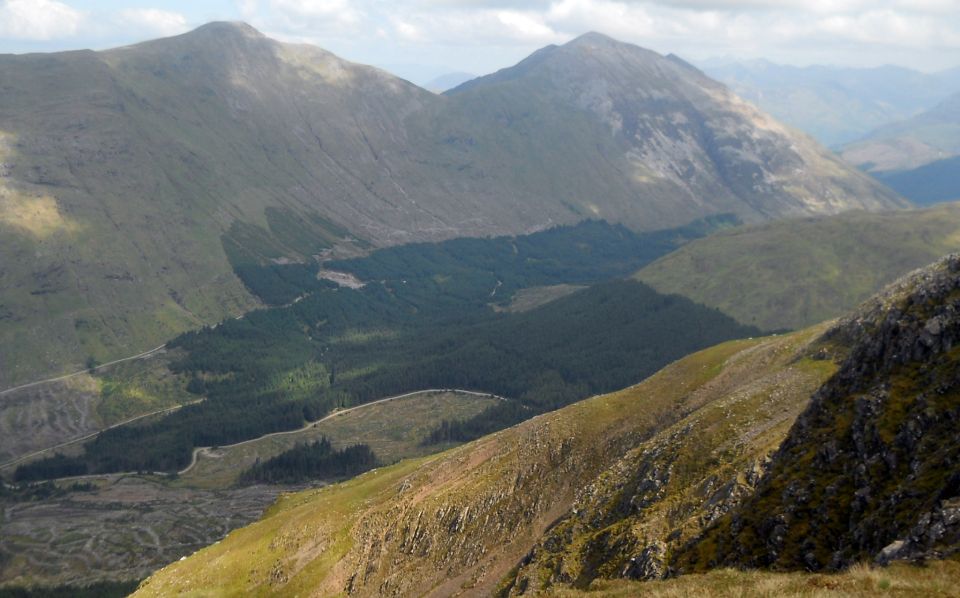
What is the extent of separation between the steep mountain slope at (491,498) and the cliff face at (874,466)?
A: 24992mm

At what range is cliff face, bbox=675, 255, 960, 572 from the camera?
38062 mm

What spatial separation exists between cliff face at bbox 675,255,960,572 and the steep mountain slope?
2499cm

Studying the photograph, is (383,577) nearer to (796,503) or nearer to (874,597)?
(796,503)

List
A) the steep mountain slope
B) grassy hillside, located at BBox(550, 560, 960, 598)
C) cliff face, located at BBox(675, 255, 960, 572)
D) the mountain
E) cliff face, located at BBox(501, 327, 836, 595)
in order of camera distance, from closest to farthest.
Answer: grassy hillside, located at BBox(550, 560, 960, 598)
cliff face, located at BBox(675, 255, 960, 572)
the mountain
cliff face, located at BBox(501, 327, 836, 595)
the steep mountain slope

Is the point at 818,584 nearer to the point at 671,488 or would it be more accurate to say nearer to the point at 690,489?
the point at 690,489

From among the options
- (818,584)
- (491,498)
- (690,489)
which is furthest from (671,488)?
(818,584)

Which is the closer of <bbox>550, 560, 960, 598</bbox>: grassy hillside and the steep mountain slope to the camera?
<bbox>550, 560, 960, 598</bbox>: grassy hillside

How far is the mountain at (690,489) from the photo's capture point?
42.9 m

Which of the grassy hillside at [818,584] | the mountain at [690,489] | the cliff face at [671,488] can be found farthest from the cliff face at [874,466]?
the cliff face at [671,488]

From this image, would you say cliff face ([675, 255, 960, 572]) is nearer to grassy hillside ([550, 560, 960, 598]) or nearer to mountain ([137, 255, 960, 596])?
mountain ([137, 255, 960, 596])

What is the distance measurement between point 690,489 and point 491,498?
3774cm

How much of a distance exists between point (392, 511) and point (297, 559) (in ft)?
53.0

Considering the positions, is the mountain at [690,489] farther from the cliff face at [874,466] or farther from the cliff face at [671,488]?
the cliff face at [671,488]

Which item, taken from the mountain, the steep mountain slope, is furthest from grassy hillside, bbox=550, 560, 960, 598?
the steep mountain slope
